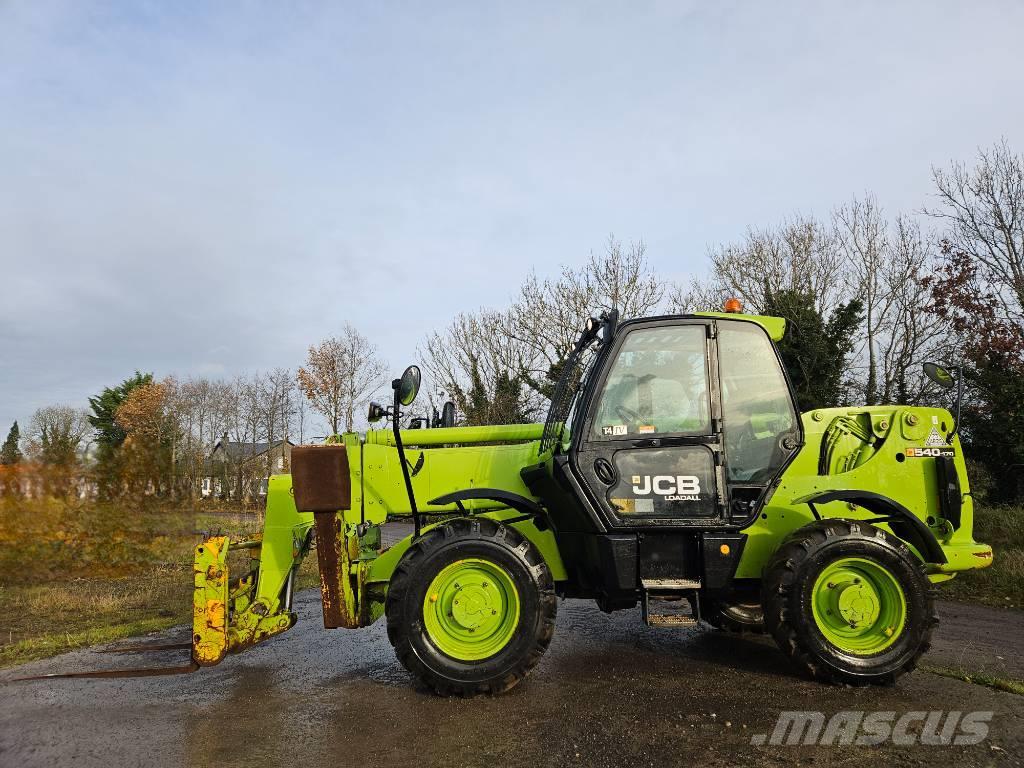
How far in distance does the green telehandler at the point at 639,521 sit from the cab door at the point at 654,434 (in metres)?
0.01

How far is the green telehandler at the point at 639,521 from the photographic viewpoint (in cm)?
472

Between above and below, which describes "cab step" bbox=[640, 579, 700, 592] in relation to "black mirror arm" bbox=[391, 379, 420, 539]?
below

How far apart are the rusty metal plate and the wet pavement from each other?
4.28 feet

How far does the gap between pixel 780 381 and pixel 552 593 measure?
2.34m

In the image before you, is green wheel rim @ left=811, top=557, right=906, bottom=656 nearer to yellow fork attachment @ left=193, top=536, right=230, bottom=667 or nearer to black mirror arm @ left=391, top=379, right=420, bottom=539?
black mirror arm @ left=391, top=379, right=420, bottom=539

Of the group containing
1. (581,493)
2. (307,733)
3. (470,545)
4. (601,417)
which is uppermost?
(601,417)

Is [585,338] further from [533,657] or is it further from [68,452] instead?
[68,452]

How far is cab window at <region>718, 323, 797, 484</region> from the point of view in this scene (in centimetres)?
506

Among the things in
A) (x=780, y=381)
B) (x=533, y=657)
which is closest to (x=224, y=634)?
(x=533, y=657)

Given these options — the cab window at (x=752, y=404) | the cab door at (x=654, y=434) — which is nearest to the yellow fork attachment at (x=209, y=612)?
the cab door at (x=654, y=434)

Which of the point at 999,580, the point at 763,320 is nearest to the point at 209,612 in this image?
the point at 763,320

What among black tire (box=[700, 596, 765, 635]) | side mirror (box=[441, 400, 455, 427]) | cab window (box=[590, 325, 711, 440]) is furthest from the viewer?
side mirror (box=[441, 400, 455, 427])

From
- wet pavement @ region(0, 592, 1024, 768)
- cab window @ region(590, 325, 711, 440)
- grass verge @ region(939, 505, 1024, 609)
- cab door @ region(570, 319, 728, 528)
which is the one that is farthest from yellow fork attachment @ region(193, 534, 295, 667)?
grass verge @ region(939, 505, 1024, 609)

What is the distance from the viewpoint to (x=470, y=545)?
4.78 m
